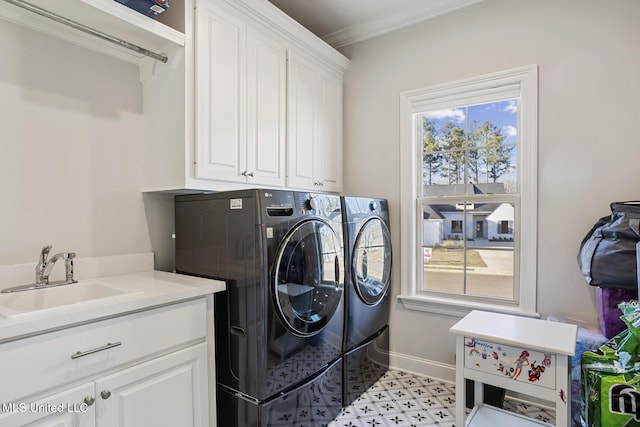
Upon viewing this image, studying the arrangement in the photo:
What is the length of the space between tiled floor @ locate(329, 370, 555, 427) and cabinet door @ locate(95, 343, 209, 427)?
0.88 meters

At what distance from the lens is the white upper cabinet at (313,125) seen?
2.36 metres

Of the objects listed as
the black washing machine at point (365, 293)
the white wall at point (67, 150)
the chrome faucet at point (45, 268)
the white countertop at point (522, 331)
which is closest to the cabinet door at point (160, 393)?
the chrome faucet at point (45, 268)

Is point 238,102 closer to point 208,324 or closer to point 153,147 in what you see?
point 153,147

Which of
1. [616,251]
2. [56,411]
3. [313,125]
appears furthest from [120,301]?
[616,251]

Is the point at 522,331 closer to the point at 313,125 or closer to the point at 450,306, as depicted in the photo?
the point at 450,306

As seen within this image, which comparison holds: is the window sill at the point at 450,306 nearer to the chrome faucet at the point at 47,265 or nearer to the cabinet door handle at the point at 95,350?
the cabinet door handle at the point at 95,350

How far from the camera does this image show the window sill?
89.8 inches

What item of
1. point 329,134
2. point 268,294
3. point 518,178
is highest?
point 329,134

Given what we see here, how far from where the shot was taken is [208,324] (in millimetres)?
1629

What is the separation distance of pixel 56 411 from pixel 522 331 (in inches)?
74.7

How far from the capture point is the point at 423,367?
2.59 m

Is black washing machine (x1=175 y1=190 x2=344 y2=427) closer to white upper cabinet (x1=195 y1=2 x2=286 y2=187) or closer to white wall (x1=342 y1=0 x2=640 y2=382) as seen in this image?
white upper cabinet (x1=195 y1=2 x2=286 y2=187)

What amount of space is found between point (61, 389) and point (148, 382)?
0.31 m

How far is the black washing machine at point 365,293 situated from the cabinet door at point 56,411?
135 centimetres
